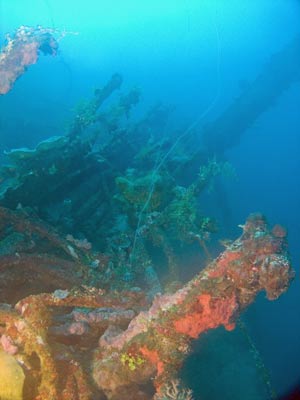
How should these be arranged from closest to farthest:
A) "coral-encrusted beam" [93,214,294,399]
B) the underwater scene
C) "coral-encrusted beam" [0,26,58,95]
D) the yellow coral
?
the yellow coral
"coral-encrusted beam" [93,214,294,399]
the underwater scene
"coral-encrusted beam" [0,26,58,95]

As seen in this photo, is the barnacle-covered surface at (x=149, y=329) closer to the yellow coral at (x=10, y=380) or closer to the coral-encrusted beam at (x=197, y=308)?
the coral-encrusted beam at (x=197, y=308)

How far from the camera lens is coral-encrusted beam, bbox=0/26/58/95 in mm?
7391

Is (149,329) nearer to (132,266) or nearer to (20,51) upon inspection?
(132,266)

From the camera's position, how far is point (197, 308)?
3.02 metres

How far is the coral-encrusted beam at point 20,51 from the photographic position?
24.2 feet

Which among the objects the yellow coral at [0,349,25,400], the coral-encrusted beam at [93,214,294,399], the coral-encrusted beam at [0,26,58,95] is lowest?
the coral-encrusted beam at [93,214,294,399]

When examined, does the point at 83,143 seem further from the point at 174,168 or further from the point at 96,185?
the point at 174,168

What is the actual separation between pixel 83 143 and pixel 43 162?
1.15m

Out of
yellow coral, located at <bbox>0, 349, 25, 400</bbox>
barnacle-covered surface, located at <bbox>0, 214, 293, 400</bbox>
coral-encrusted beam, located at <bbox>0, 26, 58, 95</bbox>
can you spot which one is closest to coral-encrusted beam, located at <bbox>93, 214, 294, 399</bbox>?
barnacle-covered surface, located at <bbox>0, 214, 293, 400</bbox>

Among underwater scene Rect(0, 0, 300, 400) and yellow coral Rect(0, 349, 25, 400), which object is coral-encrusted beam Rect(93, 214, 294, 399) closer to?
underwater scene Rect(0, 0, 300, 400)

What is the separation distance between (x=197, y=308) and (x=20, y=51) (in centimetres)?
735

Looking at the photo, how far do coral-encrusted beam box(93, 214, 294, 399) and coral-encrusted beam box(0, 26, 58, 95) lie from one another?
21.5 ft

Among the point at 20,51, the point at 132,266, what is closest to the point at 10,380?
the point at 132,266

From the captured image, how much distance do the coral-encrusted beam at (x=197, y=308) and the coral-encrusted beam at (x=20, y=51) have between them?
6549 mm
